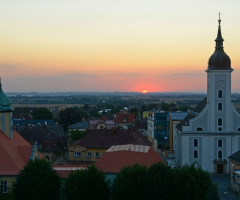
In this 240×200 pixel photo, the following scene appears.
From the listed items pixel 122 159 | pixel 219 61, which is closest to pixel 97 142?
pixel 122 159

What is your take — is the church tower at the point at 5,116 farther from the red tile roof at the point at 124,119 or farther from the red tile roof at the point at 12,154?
the red tile roof at the point at 124,119

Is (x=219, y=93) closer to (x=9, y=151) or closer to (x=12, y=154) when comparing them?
(x=12, y=154)

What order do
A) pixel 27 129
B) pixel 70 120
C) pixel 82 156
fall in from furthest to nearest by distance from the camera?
pixel 70 120
pixel 27 129
pixel 82 156

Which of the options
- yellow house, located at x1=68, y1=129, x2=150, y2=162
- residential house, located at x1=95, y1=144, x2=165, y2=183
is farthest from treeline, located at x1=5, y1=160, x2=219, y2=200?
yellow house, located at x1=68, y1=129, x2=150, y2=162

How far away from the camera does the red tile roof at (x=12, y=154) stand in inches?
1524

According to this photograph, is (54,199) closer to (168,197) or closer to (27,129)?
(168,197)

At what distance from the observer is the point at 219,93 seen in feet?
200

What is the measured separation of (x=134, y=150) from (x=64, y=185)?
10.3m

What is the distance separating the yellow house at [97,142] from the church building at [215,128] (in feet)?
25.4

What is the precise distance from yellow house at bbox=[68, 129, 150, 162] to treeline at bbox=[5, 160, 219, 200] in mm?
23316

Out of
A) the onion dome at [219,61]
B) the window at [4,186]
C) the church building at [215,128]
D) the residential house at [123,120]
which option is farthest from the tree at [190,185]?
the residential house at [123,120]

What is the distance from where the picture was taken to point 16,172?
3844 centimetres

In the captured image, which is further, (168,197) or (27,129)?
(27,129)

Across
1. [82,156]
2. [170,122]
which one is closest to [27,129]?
[82,156]
